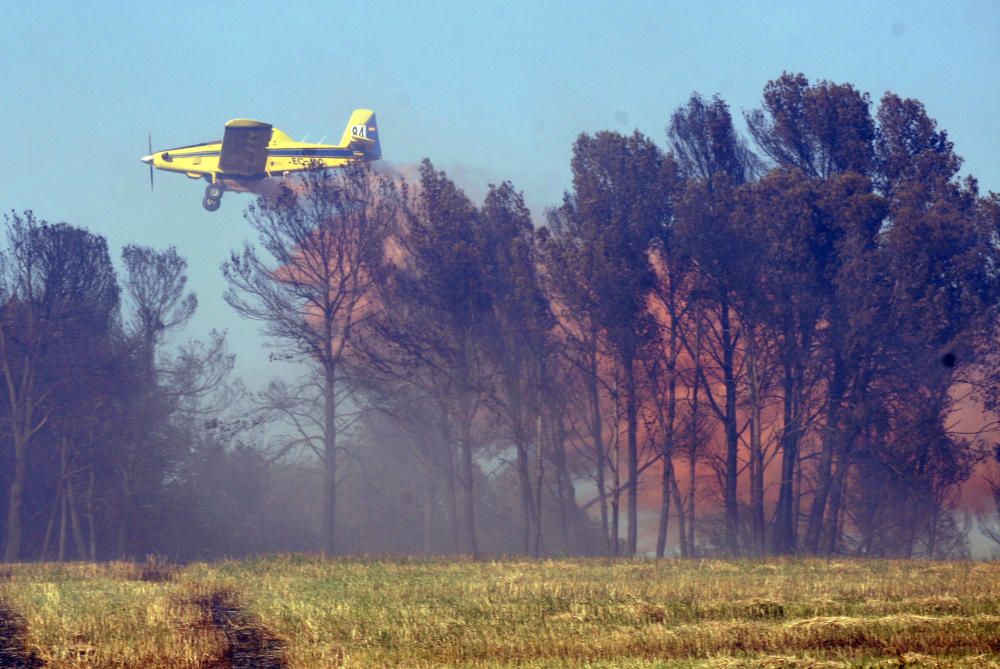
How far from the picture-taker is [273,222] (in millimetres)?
52500

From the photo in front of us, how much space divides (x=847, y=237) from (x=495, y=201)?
53.5ft

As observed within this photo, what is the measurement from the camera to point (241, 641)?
58.1 feet

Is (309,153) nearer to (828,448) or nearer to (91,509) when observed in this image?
(91,509)

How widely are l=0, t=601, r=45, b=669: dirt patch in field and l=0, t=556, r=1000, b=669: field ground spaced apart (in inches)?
2.3

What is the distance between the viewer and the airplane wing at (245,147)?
79125 millimetres

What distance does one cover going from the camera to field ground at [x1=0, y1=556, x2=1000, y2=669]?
15617 millimetres

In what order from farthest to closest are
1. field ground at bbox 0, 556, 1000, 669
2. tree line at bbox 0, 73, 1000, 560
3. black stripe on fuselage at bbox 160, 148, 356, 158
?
black stripe on fuselage at bbox 160, 148, 356, 158
tree line at bbox 0, 73, 1000, 560
field ground at bbox 0, 556, 1000, 669

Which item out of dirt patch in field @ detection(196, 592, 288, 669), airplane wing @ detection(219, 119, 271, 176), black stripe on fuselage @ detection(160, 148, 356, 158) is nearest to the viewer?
dirt patch in field @ detection(196, 592, 288, 669)

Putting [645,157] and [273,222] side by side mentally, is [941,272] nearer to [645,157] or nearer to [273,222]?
[645,157]

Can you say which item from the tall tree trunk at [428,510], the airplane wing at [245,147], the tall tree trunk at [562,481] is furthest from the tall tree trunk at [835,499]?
the airplane wing at [245,147]

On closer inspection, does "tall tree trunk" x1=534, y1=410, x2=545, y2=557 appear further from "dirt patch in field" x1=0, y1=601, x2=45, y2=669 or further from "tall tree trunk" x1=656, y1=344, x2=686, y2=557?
"dirt patch in field" x1=0, y1=601, x2=45, y2=669

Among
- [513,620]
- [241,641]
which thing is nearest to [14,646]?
[241,641]

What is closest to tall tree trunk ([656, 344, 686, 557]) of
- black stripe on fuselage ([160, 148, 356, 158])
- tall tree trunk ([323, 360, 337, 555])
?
tall tree trunk ([323, 360, 337, 555])

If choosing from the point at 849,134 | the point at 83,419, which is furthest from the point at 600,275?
the point at 83,419
